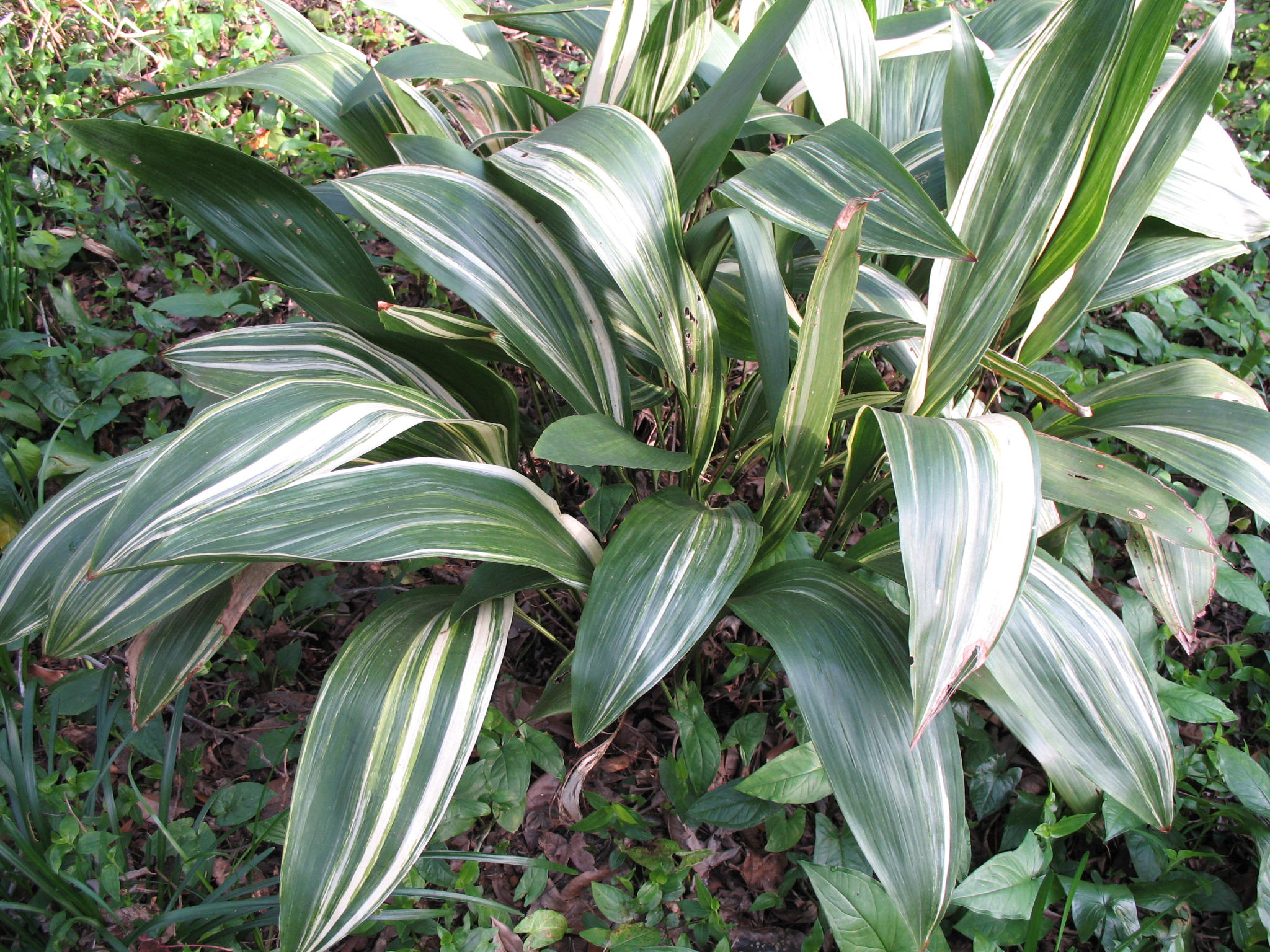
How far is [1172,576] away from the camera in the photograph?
3.52 ft

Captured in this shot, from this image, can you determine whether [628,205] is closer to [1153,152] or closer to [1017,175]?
[1017,175]

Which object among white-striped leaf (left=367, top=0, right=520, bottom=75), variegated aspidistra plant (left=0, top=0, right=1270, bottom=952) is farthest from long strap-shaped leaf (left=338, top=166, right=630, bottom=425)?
white-striped leaf (left=367, top=0, right=520, bottom=75)

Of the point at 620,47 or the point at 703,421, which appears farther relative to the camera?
the point at 620,47

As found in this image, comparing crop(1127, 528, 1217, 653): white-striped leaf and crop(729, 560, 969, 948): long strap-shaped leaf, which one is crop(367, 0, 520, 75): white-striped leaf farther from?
crop(1127, 528, 1217, 653): white-striped leaf

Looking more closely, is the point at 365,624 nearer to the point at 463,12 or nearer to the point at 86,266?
the point at 463,12

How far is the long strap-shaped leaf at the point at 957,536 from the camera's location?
2.11 feet

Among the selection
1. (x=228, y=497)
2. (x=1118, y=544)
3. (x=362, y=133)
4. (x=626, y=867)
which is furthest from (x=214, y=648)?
(x=1118, y=544)

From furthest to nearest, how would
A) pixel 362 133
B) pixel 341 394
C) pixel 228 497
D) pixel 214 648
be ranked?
pixel 362 133 < pixel 214 648 < pixel 341 394 < pixel 228 497

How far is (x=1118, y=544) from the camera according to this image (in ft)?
5.07

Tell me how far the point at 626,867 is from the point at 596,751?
0.17 m

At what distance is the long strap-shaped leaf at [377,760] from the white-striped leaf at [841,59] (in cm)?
90

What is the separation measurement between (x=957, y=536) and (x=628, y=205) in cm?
51

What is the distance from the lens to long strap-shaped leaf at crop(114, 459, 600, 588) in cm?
68

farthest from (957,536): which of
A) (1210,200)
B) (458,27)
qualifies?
(458,27)
